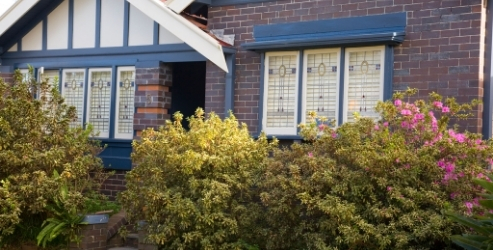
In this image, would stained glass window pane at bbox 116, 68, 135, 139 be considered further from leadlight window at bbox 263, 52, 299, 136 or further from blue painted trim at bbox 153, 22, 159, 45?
leadlight window at bbox 263, 52, 299, 136

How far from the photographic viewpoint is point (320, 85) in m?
11.1

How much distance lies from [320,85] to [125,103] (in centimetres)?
406

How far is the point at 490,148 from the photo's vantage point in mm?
8109

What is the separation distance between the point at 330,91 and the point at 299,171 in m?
2.71

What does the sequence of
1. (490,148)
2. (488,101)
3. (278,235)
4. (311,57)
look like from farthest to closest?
1. (311,57)
2. (488,101)
3. (278,235)
4. (490,148)

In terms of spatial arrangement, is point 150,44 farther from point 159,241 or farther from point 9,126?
point 159,241

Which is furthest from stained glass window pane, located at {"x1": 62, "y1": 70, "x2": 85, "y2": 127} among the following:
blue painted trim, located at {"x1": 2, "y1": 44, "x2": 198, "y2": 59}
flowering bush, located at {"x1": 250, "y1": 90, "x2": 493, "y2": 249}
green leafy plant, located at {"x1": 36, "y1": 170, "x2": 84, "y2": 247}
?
flowering bush, located at {"x1": 250, "y1": 90, "x2": 493, "y2": 249}

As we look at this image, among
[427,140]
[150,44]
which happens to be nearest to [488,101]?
[427,140]

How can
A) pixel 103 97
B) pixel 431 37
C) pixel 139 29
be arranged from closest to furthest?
1. pixel 431 37
2. pixel 139 29
3. pixel 103 97

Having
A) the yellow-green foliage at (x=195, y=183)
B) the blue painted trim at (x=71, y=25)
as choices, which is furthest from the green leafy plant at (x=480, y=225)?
the blue painted trim at (x=71, y=25)

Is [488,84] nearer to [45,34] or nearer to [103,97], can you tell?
[103,97]

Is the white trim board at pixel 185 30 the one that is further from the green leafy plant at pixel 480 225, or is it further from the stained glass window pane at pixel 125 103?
the green leafy plant at pixel 480 225

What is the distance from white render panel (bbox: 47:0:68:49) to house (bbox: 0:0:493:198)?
22mm

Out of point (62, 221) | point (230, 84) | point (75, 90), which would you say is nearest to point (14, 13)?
point (75, 90)
